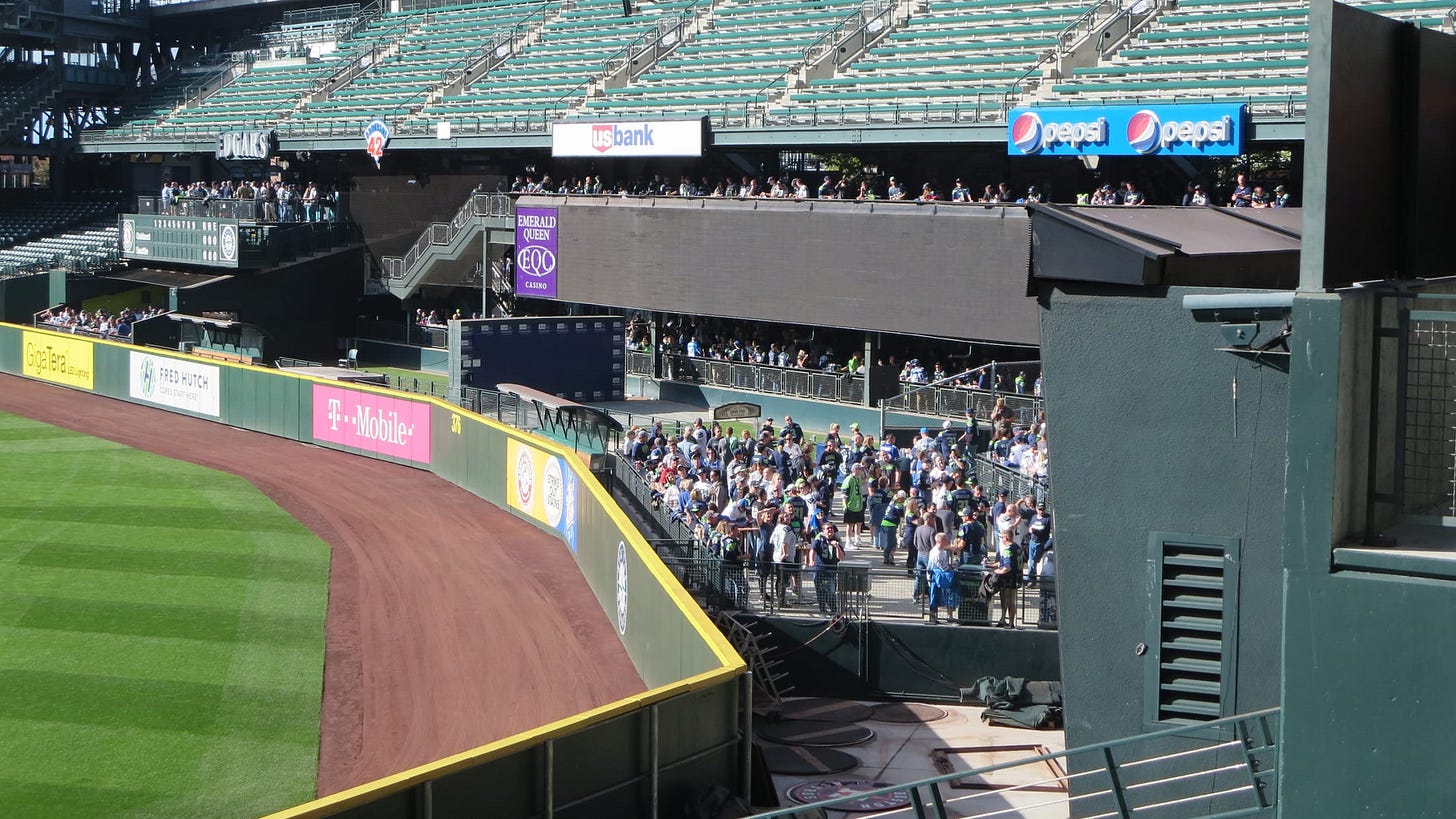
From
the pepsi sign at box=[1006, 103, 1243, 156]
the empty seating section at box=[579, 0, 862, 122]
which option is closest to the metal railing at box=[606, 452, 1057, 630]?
the pepsi sign at box=[1006, 103, 1243, 156]

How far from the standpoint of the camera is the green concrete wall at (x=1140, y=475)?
6.87 meters

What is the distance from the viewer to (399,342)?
4697 centimetres

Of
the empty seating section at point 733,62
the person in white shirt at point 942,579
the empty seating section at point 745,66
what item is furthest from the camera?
the empty seating section at point 733,62

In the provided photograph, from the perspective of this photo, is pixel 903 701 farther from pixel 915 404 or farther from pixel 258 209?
pixel 258 209

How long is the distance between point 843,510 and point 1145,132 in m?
A: 9.75

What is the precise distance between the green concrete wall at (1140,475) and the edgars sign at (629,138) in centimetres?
2945

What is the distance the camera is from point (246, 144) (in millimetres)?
51438

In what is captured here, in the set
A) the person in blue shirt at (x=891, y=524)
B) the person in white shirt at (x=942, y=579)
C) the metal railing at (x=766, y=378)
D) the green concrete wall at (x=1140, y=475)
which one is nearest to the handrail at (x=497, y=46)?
the metal railing at (x=766, y=378)

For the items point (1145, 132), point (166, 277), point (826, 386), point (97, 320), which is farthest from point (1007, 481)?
point (166, 277)

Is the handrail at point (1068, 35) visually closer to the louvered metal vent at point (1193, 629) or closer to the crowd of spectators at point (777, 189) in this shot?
the crowd of spectators at point (777, 189)

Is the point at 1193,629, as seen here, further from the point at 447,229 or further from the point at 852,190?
the point at 447,229

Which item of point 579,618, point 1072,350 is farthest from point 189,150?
point 1072,350

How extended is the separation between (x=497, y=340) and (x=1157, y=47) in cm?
1560

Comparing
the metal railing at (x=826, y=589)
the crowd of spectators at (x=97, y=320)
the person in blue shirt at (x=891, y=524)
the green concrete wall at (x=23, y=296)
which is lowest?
the metal railing at (x=826, y=589)
